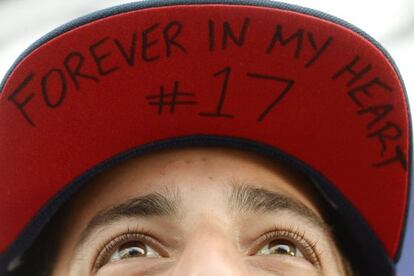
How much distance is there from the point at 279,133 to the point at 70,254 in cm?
33

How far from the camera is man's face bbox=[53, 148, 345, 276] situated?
1064 mm

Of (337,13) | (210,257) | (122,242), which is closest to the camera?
(210,257)

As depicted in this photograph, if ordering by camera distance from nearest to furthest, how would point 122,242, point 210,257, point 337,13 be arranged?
point 210,257
point 122,242
point 337,13

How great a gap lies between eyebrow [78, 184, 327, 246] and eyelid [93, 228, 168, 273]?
21 millimetres

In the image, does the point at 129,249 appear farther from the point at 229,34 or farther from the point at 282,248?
the point at 229,34

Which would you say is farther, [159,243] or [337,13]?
[337,13]

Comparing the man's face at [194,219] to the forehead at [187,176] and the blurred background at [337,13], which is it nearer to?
the forehead at [187,176]

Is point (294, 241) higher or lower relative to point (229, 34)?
lower

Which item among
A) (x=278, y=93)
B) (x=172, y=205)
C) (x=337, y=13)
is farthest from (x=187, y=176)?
(x=337, y=13)

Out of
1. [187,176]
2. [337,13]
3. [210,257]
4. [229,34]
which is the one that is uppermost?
[337,13]

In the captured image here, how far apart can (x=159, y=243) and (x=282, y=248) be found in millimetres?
172

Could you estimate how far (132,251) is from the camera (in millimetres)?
1125

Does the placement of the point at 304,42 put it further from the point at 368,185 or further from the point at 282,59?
the point at 368,185

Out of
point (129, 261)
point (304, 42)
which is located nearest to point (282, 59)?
point (304, 42)
